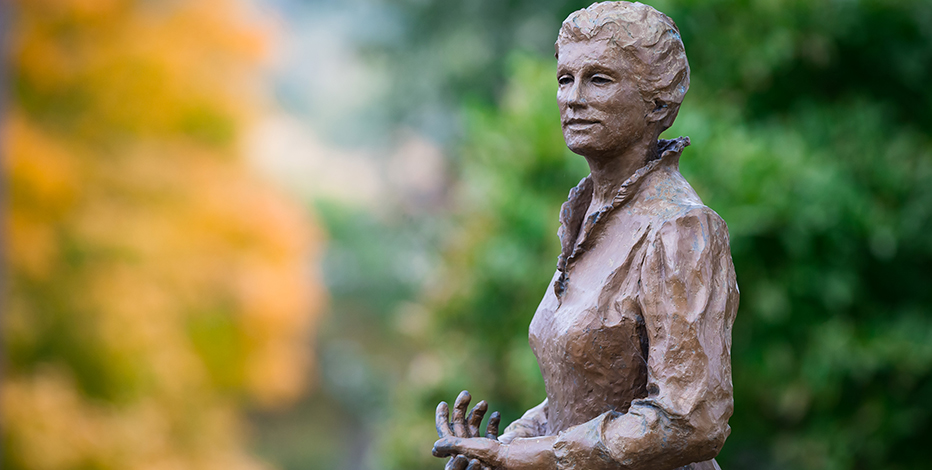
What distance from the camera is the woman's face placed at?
2.38 meters

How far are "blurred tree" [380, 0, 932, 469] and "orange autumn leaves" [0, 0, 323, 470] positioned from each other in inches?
162

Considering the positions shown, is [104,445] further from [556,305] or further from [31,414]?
[556,305]

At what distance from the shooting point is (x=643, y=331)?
2.32 metres

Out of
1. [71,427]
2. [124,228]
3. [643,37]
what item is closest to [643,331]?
[643,37]

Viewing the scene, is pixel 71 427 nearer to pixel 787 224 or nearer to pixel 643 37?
pixel 787 224

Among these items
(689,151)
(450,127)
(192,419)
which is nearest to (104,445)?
(192,419)

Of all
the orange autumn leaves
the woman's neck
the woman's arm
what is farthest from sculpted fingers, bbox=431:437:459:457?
the orange autumn leaves

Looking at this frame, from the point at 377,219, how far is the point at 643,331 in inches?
524

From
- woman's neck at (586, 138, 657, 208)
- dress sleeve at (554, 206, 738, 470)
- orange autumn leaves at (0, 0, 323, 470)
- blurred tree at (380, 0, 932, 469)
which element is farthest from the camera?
orange autumn leaves at (0, 0, 323, 470)

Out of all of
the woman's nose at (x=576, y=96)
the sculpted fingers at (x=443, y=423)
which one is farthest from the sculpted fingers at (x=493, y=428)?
the woman's nose at (x=576, y=96)

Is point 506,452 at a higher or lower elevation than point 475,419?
lower

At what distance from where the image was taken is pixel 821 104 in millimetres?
6336

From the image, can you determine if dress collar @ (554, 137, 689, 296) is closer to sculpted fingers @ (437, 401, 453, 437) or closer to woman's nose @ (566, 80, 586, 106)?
woman's nose @ (566, 80, 586, 106)

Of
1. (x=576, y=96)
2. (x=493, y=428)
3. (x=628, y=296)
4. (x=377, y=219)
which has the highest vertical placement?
(x=377, y=219)
